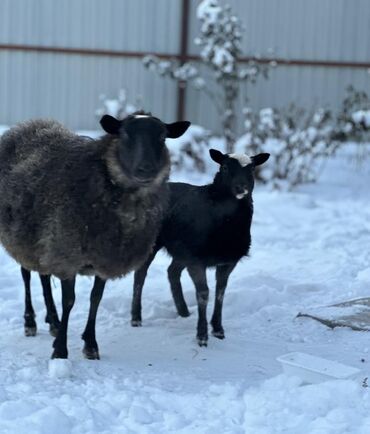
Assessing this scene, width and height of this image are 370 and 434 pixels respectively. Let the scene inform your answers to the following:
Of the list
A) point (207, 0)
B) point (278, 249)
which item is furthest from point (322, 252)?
point (207, 0)

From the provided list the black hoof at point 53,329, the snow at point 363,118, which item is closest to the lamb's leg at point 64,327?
the black hoof at point 53,329

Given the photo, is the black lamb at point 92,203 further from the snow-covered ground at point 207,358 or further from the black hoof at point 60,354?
the snow-covered ground at point 207,358

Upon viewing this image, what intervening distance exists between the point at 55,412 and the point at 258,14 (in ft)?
42.6

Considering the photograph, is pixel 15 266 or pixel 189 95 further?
pixel 189 95

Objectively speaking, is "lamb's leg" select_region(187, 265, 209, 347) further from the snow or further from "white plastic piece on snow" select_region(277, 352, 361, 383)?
the snow

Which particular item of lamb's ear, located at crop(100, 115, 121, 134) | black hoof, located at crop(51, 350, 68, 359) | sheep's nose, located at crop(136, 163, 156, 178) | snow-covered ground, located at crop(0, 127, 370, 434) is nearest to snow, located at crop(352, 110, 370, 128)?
snow-covered ground, located at crop(0, 127, 370, 434)

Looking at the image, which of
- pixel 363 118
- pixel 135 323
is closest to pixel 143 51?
pixel 363 118

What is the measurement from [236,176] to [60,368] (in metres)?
1.92

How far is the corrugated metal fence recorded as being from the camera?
15461mm

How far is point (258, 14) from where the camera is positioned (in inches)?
627

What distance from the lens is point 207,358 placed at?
218 inches

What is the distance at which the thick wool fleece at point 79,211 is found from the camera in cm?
514

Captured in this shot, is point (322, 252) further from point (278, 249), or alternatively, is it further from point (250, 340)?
point (250, 340)

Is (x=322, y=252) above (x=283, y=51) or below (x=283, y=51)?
below
